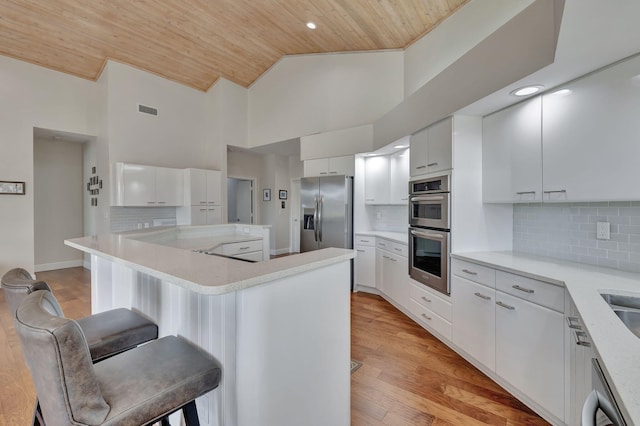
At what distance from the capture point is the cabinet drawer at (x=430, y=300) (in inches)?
102

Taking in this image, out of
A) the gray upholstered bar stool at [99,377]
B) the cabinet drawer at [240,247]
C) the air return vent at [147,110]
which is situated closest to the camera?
the gray upholstered bar stool at [99,377]

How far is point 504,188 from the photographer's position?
2350 millimetres

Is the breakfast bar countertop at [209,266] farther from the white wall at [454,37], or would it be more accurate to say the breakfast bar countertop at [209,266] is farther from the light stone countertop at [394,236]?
the white wall at [454,37]

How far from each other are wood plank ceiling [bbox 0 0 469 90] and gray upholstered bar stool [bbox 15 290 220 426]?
4.37 m

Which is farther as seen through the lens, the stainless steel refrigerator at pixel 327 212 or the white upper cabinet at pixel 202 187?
the white upper cabinet at pixel 202 187

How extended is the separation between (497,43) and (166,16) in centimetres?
445

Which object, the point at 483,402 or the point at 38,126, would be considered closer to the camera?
the point at 483,402

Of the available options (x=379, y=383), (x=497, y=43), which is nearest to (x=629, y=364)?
(x=379, y=383)

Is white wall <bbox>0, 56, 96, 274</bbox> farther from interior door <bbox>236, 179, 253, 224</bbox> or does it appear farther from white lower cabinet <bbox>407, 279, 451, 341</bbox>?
white lower cabinet <bbox>407, 279, 451, 341</bbox>

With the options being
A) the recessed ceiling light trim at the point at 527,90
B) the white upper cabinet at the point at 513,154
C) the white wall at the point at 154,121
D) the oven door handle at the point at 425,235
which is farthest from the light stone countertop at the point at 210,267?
the white wall at the point at 154,121

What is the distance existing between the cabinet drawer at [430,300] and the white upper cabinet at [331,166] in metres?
2.00

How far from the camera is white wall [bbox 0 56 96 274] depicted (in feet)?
15.1

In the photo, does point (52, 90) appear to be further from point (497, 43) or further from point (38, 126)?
point (497, 43)

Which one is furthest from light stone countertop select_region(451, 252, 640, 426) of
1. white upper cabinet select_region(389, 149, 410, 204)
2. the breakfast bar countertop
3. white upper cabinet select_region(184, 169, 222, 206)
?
white upper cabinet select_region(184, 169, 222, 206)
